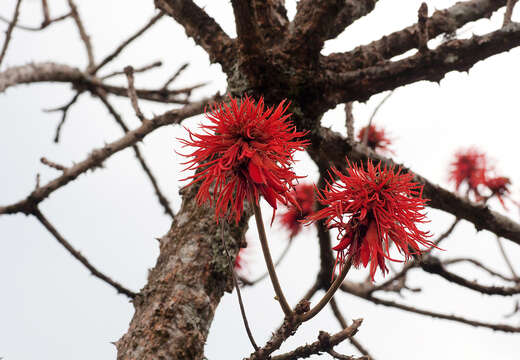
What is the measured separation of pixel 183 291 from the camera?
1.46 m

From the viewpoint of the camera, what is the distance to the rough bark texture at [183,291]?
1.35 metres

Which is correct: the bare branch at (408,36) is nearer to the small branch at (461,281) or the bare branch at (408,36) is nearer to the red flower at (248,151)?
the small branch at (461,281)

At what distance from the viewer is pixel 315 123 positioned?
6.29 ft

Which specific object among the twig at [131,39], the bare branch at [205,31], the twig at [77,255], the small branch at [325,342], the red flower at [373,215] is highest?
the twig at [131,39]

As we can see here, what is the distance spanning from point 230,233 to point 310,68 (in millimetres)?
712

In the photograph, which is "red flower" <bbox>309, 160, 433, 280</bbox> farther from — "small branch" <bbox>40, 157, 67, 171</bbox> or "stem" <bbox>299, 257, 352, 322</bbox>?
"small branch" <bbox>40, 157, 67, 171</bbox>

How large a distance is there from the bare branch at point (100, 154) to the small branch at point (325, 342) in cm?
132

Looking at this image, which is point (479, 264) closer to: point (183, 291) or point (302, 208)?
point (302, 208)

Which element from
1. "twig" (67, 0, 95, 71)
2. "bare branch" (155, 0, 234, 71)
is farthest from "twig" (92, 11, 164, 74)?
"bare branch" (155, 0, 234, 71)

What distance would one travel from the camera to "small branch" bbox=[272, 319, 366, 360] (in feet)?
3.25

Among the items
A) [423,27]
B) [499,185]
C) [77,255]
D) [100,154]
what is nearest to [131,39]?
[100,154]

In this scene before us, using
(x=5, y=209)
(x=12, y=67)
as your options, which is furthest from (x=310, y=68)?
(x=5, y=209)

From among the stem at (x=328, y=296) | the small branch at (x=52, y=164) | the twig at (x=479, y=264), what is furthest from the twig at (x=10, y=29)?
the twig at (x=479, y=264)

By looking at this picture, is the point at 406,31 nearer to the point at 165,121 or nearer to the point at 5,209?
the point at 165,121
